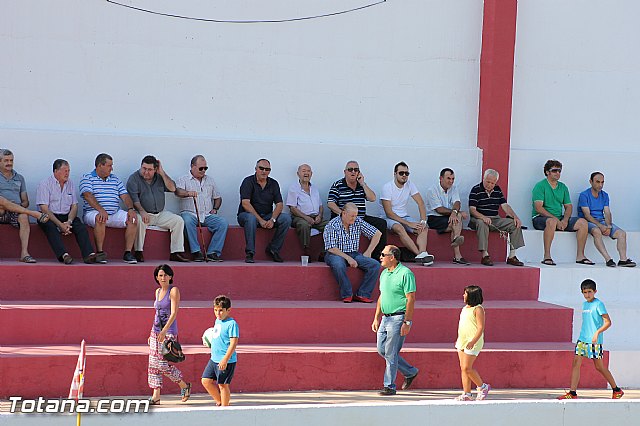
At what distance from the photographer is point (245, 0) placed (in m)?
11.8

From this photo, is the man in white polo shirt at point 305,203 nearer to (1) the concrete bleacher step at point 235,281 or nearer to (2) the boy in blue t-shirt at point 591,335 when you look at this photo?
(1) the concrete bleacher step at point 235,281

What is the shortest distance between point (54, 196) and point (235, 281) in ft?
7.13

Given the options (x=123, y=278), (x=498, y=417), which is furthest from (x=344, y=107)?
(x=498, y=417)

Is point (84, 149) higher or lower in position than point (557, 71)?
lower

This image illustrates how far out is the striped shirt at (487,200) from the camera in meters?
11.8

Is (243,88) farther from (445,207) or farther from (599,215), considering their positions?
(599,215)

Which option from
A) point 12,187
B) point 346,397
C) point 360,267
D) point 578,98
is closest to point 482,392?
point 346,397

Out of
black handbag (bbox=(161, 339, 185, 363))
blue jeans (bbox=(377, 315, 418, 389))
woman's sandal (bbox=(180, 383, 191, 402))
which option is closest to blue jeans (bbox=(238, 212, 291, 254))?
blue jeans (bbox=(377, 315, 418, 389))

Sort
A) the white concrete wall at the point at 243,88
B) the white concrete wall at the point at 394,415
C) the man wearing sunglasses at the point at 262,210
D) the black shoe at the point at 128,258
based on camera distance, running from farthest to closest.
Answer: the white concrete wall at the point at 243,88, the man wearing sunglasses at the point at 262,210, the black shoe at the point at 128,258, the white concrete wall at the point at 394,415

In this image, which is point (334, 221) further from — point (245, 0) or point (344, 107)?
point (245, 0)

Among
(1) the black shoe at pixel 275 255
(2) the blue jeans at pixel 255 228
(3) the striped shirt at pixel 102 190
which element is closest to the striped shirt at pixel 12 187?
(3) the striped shirt at pixel 102 190

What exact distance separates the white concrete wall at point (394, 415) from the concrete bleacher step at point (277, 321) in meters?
2.47

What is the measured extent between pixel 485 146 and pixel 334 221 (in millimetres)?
2981

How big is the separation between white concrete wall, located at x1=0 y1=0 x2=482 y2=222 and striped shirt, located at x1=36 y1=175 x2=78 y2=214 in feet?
2.46
